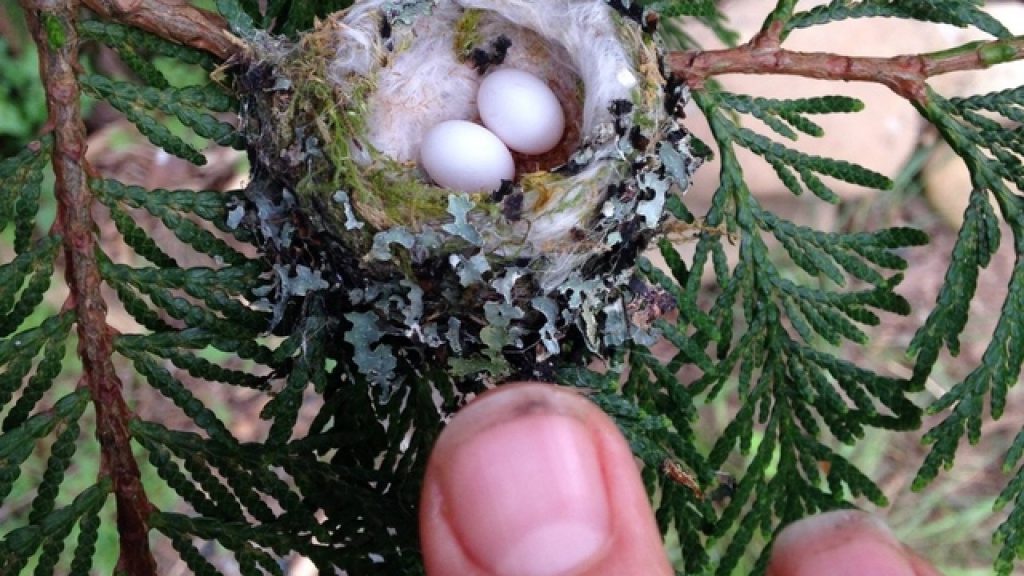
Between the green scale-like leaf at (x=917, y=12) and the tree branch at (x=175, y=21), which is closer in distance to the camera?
the tree branch at (x=175, y=21)

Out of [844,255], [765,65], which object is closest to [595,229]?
[765,65]

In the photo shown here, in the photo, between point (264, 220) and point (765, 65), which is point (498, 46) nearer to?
point (765, 65)

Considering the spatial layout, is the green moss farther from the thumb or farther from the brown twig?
the thumb

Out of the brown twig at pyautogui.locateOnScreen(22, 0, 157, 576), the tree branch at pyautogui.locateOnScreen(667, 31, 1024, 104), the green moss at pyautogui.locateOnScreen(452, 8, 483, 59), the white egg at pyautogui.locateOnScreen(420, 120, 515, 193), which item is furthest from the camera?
the green moss at pyautogui.locateOnScreen(452, 8, 483, 59)

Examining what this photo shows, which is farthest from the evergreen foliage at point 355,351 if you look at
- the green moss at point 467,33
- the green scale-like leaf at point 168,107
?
the green moss at point 467,33

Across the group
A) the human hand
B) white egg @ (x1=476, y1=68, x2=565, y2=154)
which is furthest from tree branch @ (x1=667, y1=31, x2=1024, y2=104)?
the human hand

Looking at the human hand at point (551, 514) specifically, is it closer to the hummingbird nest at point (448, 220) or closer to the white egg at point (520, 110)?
the hummingbird nest at point (448, 220)
